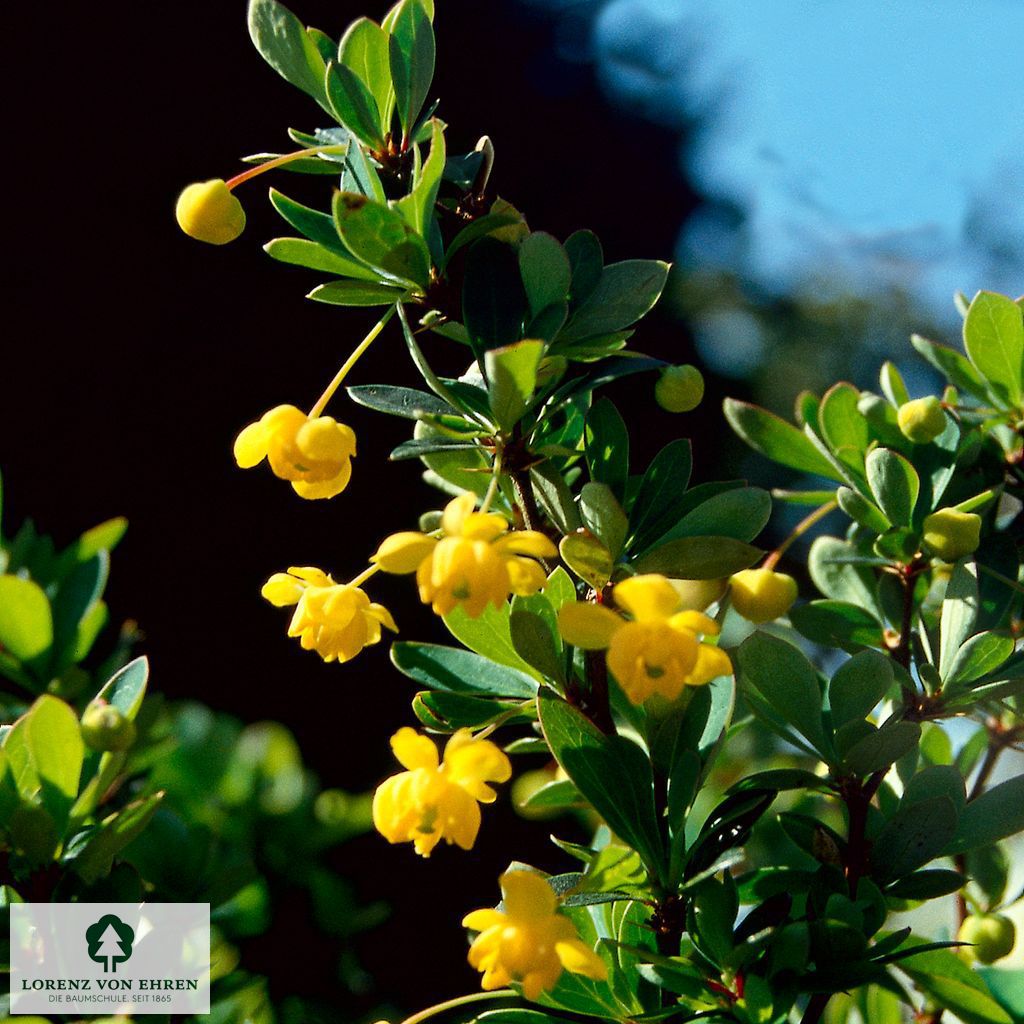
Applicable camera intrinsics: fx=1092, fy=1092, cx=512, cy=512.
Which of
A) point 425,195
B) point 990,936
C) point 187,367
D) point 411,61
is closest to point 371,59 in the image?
point 411,61

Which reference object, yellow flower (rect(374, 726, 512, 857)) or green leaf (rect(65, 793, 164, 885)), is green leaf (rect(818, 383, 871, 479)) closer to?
yellow flower (rect(374, 726, 512, 857))

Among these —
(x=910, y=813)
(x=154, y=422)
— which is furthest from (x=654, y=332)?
(x=910, y=813)

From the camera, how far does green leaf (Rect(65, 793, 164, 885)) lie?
2.12 feet

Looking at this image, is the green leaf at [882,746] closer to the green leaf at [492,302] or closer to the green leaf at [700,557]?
the green leaf at [700,557]

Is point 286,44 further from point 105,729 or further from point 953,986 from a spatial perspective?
point 953,986

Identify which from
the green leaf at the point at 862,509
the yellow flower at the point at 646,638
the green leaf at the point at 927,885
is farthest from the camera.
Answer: the green leaf at the point at 862,509

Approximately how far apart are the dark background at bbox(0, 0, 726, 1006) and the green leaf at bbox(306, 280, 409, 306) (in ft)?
5.43

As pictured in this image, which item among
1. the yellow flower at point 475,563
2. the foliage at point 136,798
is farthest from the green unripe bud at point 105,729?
the yellow flower at point 475,563

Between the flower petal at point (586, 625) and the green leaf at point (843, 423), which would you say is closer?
the flower petal at point (586, 625)

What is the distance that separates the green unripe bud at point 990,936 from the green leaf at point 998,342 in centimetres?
38

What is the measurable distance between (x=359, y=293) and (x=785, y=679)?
321 millimetres

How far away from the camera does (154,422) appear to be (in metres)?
3.01

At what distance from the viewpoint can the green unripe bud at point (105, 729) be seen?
619mm

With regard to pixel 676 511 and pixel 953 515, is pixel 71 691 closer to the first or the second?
pixel 676 511
